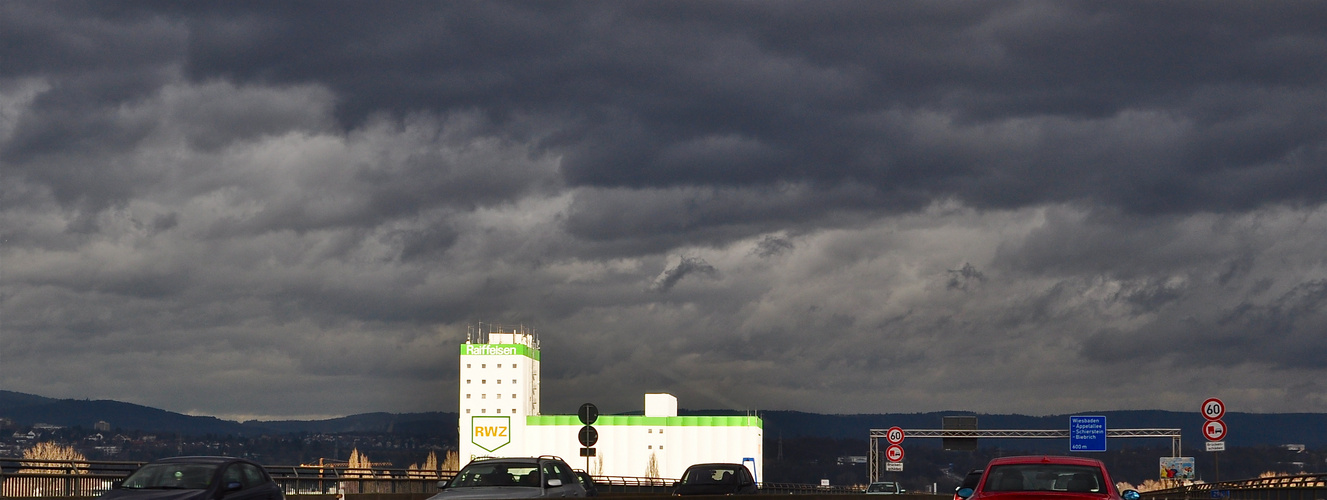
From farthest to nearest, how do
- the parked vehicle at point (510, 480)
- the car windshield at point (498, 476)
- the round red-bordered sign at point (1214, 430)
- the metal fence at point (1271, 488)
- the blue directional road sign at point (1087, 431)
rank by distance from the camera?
1. the blue directional road sign at point (1087, 431)
2. the metal fence at point (1271, 488)
3. the round red-bordered sign at point (1214, 430)
4. the car windshield at point (498, 476)
5. the parked vehicle at point (510, 480)

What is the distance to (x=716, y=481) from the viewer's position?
33.0 meters

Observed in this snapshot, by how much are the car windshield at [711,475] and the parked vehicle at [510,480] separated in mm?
9688

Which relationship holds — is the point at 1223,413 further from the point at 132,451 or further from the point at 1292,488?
the point at 132,451

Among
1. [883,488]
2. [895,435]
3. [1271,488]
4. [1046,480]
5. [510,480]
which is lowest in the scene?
[883,488]

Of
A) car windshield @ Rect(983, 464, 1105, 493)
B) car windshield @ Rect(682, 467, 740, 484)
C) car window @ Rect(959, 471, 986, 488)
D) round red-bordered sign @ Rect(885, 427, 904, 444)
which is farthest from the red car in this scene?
round red-bordered sign @ Rect(885, 427, 904, 444)

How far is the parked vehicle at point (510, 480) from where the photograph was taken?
2217cm

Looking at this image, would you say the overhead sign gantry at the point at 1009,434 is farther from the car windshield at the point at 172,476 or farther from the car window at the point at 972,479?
the car windshield at the point at 172,476

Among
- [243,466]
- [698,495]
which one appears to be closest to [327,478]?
[698,495]

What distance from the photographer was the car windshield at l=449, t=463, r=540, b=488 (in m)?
22.7

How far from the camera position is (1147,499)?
242ft

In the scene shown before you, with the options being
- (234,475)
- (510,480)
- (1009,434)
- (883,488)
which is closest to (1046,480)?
(510,480)

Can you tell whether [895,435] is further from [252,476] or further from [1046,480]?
[1046,480]

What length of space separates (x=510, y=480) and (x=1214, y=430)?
64.7 ft

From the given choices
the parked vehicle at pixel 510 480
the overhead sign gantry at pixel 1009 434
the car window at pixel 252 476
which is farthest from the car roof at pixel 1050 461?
the overhead sign gantry at pixel 1009 434
